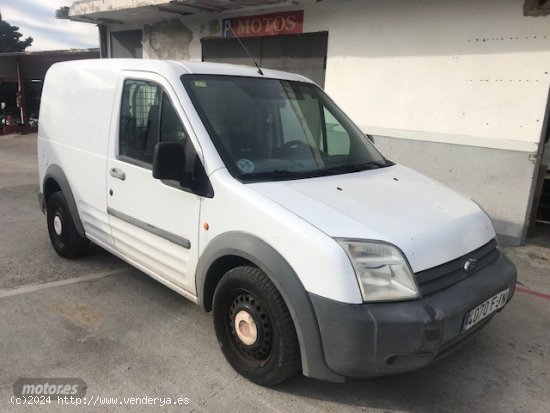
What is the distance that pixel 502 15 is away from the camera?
5.61 metres

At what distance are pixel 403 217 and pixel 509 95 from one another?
4062 mm

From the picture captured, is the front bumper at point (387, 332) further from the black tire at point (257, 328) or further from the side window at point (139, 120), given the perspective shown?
the side window at point (139, 120)

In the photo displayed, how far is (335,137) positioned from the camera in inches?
137

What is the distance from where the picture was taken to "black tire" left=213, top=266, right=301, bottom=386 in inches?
95.9

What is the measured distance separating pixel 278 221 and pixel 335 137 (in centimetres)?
132

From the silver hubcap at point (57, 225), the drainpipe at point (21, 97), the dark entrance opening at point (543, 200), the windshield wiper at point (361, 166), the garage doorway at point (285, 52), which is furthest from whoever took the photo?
the drainpipe at point (21, 97)

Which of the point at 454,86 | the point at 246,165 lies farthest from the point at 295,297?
the point at 454,86

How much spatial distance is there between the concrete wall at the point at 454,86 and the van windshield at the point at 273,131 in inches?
115

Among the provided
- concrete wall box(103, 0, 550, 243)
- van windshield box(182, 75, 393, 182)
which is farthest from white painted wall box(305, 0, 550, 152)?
van windshield box(182, 75, 393, 182)

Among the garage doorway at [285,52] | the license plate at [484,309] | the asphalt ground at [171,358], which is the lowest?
the asphalt ground at [171,358]

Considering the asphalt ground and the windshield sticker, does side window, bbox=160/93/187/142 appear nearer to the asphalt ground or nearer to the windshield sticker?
the windshield sticker

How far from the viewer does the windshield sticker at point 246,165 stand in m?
2.80

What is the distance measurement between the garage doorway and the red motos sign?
0.37 feet

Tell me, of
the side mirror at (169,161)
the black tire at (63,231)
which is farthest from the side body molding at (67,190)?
the side mirror at (169,161)
